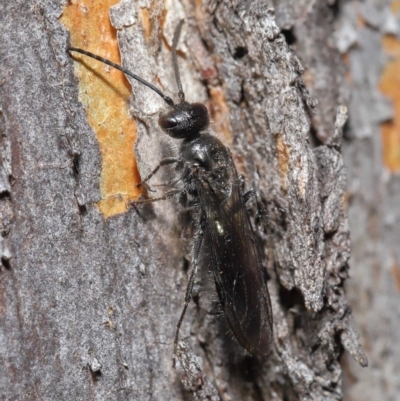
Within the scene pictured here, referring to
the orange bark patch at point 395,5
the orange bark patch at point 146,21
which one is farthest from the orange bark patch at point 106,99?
the orange bark patch at point 395,5

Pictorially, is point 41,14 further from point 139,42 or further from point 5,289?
point 5,289

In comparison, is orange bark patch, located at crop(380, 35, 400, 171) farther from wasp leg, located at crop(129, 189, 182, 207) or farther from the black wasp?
wasp leg, located at crop(129, 189, 182, 207)

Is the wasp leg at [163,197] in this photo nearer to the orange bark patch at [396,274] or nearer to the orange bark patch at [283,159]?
the orange bark patch at [283,159]

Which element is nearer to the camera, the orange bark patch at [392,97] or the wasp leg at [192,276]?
the wasp leg at [192,276]

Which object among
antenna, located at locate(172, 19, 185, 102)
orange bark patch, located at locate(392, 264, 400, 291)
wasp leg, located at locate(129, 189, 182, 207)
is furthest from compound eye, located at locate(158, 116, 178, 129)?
orange bark patch, located at locate(392, 264, 400, 291)

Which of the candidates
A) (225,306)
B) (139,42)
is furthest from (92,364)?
(139,42)

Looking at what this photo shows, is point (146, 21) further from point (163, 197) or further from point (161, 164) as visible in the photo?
point (163, 197)

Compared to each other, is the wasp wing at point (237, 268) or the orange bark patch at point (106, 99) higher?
the orange bark patch at point (106, 99)
